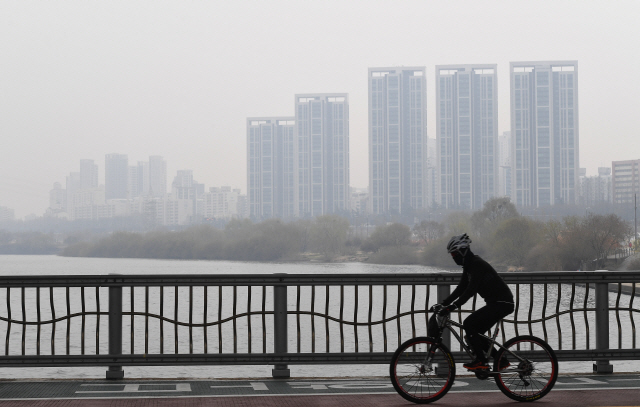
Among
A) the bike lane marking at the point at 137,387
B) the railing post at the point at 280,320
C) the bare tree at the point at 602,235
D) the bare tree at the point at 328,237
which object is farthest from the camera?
the bare tree at the point at 328,237

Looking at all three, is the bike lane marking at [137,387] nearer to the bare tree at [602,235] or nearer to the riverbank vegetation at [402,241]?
the riverbank vegetation at [402,241]

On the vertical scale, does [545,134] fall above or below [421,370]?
above

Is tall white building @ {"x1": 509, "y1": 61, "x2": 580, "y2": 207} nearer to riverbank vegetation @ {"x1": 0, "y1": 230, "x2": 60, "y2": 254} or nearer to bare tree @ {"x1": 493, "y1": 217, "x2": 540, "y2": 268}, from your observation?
bare tree @ {"x1": 493, "y1": 217, "x2": 540, "y2": 268}

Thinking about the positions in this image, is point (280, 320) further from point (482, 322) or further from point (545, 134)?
point (545, 134)

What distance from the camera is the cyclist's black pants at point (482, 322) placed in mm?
6793

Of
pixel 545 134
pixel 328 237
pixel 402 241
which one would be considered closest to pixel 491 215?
pixel 402 241

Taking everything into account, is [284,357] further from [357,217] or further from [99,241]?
[357,217]

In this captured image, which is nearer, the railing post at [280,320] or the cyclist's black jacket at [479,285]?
the cyclist's black jacket at [479,285]

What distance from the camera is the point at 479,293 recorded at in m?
6.77

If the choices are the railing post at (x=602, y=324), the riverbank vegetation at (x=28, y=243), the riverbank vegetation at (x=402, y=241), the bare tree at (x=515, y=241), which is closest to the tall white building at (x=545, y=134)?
the riverbank vegetation at (x=402, y=241)

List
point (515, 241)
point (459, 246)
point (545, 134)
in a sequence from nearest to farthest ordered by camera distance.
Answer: point (459, 246), point (515, 241), point (545, 134)

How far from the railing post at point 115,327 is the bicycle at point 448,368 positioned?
3.34 metres

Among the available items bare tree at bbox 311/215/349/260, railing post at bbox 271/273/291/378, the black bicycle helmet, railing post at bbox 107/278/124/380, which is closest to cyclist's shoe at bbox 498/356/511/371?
the black bicycle helmet

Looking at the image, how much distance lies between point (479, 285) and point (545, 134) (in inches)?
7558
